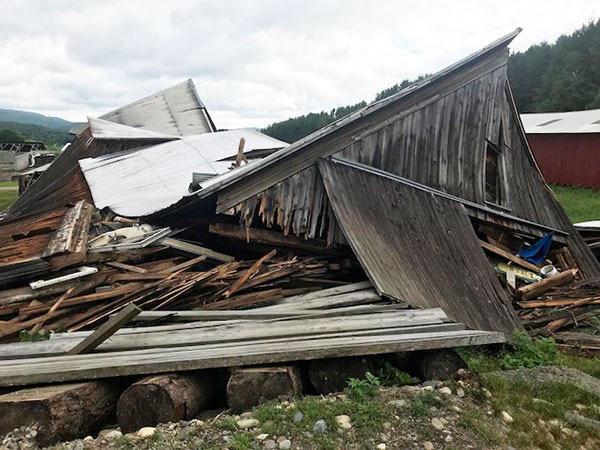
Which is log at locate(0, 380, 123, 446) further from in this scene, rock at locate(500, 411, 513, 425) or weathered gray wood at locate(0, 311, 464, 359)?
rock at locate(500, 411, 513, 425)

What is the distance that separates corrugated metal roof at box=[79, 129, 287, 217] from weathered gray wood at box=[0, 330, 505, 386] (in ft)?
15.2

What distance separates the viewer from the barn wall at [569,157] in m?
22.9

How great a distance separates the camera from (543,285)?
795 cm

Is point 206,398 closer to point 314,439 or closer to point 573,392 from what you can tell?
point 314,439

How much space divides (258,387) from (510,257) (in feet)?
22.6

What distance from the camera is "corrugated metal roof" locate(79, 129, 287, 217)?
9203 mm

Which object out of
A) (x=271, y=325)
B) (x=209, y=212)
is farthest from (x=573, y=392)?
(x=209, y=212)

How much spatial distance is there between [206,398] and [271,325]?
1024 mm

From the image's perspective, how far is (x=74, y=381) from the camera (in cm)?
342

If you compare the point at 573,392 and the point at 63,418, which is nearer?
the point at 63,418

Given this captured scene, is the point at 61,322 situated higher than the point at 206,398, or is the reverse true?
the point at 61,322

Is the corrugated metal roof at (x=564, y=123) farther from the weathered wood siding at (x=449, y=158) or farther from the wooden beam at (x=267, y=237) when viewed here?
the wooden beam at (x=267, y=237)

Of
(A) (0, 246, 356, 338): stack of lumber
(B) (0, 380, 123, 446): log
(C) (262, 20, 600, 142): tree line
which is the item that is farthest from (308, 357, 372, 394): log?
(C) (262, 20, 600, 142): tree line

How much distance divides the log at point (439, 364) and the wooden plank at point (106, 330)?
2602mm
